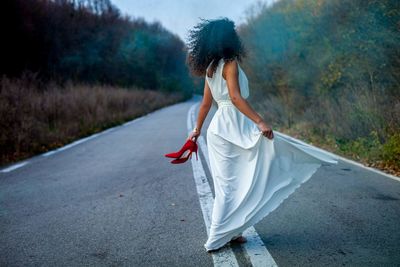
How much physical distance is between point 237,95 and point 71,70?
30.6 m

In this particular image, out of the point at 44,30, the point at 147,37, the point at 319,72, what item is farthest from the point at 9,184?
the point at 147,37

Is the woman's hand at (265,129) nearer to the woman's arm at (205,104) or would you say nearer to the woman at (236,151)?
the woman at (236,151)

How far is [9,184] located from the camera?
6406mm

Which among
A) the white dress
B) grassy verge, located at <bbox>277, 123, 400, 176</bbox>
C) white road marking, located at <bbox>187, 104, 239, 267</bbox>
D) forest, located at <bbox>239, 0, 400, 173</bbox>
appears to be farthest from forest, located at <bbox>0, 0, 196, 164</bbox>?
forest, located at <bbox>239, 0, 400, 173</bbox>

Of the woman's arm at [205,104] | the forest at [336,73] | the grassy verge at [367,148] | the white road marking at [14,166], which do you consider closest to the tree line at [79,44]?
the grassy verge at [367,148]

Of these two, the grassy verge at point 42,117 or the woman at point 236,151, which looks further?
the grassy verge at point 42,117

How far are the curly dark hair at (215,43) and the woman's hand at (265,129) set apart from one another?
62 cm

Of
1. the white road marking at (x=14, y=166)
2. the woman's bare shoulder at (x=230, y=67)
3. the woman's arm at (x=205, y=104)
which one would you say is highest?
the woman's bare shoulder at (x=230, y=67)

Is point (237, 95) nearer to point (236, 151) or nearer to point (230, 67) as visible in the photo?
point (230, 67)

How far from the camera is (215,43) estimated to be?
135 inches

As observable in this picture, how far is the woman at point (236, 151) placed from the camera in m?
3.43

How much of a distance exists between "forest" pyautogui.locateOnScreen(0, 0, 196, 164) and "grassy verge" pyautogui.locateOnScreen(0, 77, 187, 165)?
0.03 metres

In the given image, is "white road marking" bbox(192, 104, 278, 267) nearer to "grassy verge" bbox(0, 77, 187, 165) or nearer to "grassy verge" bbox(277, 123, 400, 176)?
"grassy verge" bbox(277, 123, 400, 176)

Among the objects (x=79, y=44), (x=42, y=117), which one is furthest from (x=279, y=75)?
(x=79, y=44)
